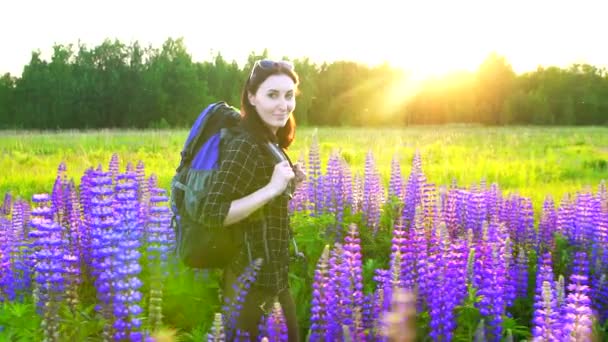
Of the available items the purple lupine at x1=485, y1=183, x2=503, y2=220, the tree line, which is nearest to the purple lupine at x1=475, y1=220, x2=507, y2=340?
the purple lupine at x1=485, y1=183, x2=503, y2=220

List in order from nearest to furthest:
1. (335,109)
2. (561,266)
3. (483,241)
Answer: (483,241)
(561,266)
(335,109)

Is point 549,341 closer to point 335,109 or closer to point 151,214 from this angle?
point 151,214

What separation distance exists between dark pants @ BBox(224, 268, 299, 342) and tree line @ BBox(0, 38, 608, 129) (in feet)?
184

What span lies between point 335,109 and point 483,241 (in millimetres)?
63294

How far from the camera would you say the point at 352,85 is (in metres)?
70.3

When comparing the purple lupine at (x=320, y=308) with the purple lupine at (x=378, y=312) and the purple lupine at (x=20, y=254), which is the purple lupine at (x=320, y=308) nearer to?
the purple lupine at (x=378, y=312)

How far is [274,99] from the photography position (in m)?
3.84

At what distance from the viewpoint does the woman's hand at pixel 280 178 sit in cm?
356

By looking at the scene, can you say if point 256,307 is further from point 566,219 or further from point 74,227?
point 566,219

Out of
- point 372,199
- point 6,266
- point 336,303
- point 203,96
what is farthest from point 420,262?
point 203,96

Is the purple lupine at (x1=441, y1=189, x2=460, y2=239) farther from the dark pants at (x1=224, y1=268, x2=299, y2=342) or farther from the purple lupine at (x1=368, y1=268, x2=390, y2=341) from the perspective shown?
the dark pants at (x1=224, y1=268, x2=299, y2=342)

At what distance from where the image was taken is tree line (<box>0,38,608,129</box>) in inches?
2366

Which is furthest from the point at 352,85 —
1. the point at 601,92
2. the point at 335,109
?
the point at 601,92

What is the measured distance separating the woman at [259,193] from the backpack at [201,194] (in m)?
0.06
